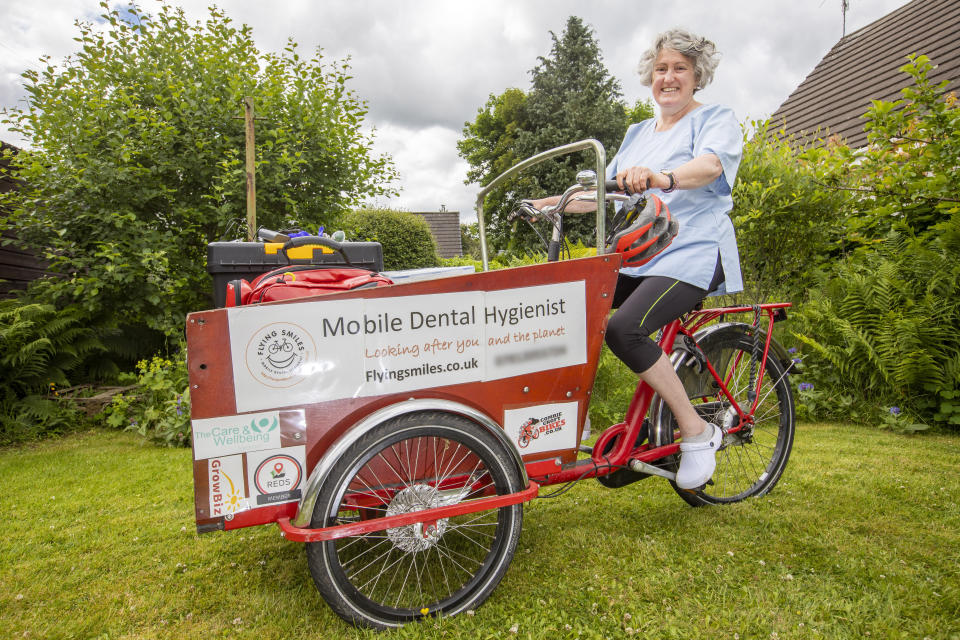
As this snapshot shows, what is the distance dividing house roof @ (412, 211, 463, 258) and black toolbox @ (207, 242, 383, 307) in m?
25.2

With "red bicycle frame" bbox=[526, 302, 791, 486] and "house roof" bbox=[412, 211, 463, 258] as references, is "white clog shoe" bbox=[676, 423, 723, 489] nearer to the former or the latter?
"red bicycle frame" bbox=[526, 302, 791, 486]

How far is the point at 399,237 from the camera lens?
46.9 ft

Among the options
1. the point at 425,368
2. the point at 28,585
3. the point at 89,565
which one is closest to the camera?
the point at 425,368

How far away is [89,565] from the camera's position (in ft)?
7.76

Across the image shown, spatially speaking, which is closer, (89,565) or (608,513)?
(89,565)

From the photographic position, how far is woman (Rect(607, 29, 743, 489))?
215 cm

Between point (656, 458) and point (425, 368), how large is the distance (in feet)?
3.86

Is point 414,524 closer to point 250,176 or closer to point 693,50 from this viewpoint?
point 693,50

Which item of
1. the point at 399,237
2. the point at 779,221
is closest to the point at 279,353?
the point at 779,221

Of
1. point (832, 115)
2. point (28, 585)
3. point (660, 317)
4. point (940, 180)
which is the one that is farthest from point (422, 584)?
point (832, 115)

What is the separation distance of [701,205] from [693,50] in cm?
62

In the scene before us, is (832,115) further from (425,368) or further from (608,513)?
A: (425,368)

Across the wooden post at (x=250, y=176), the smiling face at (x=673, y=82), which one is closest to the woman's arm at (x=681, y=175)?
the smiling face at (x=673, y=82)

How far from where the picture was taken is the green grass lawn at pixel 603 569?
6.07 feet
